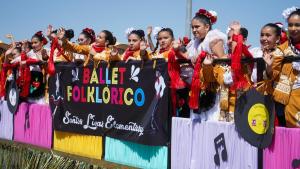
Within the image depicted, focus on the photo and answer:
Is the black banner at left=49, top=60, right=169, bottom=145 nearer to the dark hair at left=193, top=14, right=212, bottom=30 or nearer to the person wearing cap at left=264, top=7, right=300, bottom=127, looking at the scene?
the dark hair at left=193, top=14, right=212, bottom=30

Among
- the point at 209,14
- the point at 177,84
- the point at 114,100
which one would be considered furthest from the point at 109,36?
the point at 177,84

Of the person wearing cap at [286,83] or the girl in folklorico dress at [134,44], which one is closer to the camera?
the person wearing cap at [286,83]

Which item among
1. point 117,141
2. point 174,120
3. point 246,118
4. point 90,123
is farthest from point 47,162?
point 90,123

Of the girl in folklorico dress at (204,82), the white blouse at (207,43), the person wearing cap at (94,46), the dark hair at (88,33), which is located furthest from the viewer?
the dark hair at (88,33)

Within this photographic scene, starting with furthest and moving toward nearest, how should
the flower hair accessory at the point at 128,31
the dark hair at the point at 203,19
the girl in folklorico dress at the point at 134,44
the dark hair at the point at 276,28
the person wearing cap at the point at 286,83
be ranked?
1. the flower hair accessory at the point at 128,31
2. the girl in folklorico dress at the point at 134,44
3. the dark hair at the point at 203,19
4. the dark hair at the point at 276,28
5. the person wearing cap at the point at 286,83

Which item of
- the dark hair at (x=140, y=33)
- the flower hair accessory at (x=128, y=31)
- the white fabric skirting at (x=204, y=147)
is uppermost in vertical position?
the flower hair accessory at (x=128, y=31)

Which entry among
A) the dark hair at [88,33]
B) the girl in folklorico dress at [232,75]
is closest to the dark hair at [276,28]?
the girl in folklorico dress at [232,75]

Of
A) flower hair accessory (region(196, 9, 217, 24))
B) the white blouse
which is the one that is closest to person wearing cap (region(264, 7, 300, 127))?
the white blouse

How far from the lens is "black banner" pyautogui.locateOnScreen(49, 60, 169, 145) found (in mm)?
5168

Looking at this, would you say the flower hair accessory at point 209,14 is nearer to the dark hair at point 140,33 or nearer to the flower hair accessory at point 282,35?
the flower hair accessory at point 282,35

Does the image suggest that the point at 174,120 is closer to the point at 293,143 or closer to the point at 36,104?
the point at 293,143

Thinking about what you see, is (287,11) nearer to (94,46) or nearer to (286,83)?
(286,83)

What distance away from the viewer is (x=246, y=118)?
4129mm

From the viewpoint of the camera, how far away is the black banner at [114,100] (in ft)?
17.0
